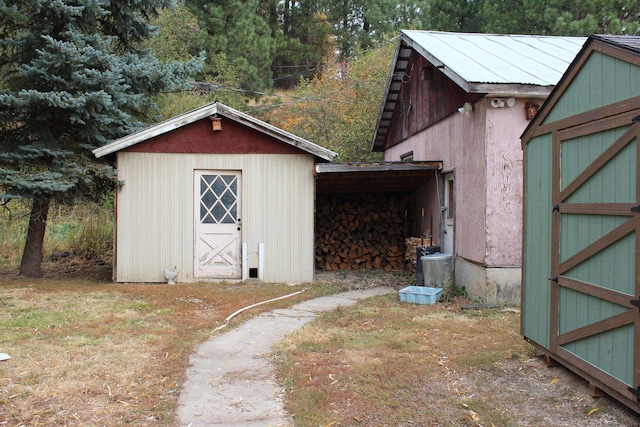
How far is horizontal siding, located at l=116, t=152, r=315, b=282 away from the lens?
10.3 metres

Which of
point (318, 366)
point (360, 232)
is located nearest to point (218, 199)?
point (360, 232)

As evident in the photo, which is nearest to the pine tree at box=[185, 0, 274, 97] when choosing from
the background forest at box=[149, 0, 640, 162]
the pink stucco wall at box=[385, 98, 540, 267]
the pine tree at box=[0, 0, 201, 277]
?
the background forest at box=[149, 0, 640, 162]

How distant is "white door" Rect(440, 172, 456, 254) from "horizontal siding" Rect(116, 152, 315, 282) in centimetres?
250

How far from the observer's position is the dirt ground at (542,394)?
404cm

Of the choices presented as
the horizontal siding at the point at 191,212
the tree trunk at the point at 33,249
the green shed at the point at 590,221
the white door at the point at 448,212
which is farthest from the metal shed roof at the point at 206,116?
the green shed at the point at 590,221

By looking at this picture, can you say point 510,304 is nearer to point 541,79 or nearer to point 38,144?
point 541,79

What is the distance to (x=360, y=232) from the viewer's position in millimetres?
13391

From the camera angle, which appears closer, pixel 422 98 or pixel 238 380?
pixel 238 380

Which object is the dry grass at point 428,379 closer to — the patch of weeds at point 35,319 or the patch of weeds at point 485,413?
the patch of weeds at point 485,413

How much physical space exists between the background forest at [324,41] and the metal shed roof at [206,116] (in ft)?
25.9

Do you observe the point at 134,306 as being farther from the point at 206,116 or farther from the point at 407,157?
the point at 407,157

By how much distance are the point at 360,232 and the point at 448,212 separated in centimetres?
334

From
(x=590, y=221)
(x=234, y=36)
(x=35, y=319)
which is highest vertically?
(x=234, y=36)

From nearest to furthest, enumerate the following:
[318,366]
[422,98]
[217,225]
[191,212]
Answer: [318,366], [191,212], [217,225], [422,98]
